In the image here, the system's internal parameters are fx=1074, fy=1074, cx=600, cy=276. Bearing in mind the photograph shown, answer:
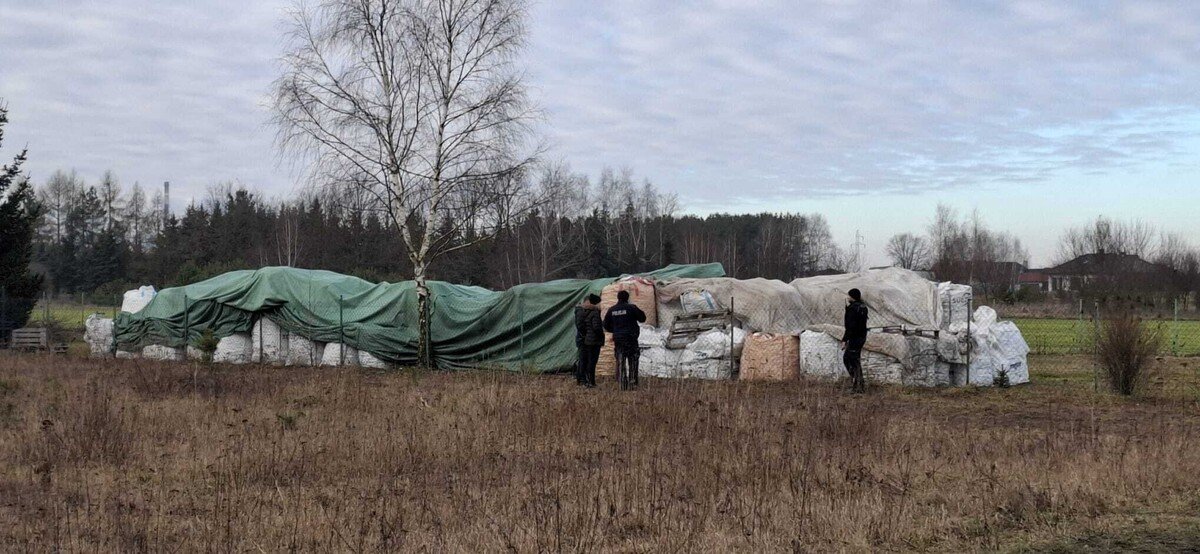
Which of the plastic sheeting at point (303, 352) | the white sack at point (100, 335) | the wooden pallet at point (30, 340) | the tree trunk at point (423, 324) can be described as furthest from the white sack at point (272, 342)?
the wooden pallet at point (30, 340)

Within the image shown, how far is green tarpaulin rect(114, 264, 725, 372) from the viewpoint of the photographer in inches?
810

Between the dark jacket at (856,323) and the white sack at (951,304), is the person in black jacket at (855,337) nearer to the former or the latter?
the dark jacket at (856,323)

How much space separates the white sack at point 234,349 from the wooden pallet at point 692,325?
9.58 m

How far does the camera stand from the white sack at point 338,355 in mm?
21844

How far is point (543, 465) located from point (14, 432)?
218 inches

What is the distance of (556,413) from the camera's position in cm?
1122

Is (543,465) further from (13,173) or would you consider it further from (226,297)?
(13,173)

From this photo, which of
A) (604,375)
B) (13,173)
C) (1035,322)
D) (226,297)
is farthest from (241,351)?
(1035,322)

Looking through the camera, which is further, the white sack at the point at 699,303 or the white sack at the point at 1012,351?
the white sack at the point at 699,303

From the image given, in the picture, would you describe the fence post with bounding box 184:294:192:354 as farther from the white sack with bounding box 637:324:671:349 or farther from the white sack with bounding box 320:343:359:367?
the white sack with bounding box 637:324:671:349

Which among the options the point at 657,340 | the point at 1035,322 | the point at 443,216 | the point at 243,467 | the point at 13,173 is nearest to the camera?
the point at 243,467

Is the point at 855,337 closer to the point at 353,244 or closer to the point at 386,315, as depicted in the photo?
the point at 386,315

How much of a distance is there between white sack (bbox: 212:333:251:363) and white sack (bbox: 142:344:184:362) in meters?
1.40

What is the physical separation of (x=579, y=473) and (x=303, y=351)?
49.3 feet
